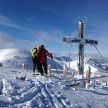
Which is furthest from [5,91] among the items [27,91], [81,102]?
[81,102]

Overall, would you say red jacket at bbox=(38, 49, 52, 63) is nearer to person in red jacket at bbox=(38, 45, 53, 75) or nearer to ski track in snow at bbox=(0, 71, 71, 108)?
person in red jacket at bbox=(38, 45, 53, 75)

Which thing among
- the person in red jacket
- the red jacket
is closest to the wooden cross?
the person in red jacket

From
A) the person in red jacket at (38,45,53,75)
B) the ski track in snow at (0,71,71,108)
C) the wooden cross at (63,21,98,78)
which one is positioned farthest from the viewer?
the wooden cross at (63,21,98,78)

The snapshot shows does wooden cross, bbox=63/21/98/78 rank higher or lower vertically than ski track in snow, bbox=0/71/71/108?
higher

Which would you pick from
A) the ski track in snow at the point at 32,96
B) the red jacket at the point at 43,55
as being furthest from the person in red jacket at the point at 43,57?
the ski track in snow at the point at 32,96

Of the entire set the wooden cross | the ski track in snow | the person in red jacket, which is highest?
the wooden cross

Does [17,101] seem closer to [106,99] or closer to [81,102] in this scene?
[81,102]

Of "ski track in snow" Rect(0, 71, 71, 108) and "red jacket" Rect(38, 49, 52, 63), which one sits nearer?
"ski track in snow" Rect(0, 71, 71, 108)

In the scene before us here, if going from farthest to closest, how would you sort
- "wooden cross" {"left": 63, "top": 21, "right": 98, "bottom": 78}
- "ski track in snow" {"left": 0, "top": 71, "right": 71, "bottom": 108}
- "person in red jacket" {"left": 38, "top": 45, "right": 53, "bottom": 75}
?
"wooden cross" {"left": 63, "top": 21, "right": 98, "bottom": 78} → "person in red jacket" {"left": 38, "top": 45, "right": 53, "bottom": 75} → "ski track in snow" {"left": 0, "top": 71, "right": 71, "bottom": 108}

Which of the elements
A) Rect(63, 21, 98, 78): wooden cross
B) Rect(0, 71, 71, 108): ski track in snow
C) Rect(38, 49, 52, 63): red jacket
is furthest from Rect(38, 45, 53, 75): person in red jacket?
Rect(63, 21, 98, 78): wooden cross

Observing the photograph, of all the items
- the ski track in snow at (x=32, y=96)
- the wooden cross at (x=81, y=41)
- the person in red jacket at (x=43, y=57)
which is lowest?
the ski track in snow at (x=32, y=96)

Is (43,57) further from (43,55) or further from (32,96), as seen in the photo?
(32,96)

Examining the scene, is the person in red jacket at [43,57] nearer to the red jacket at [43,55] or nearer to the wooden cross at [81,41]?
the red jacket at [43,55]

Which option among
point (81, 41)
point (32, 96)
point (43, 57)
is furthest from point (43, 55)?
point (81, 41)
